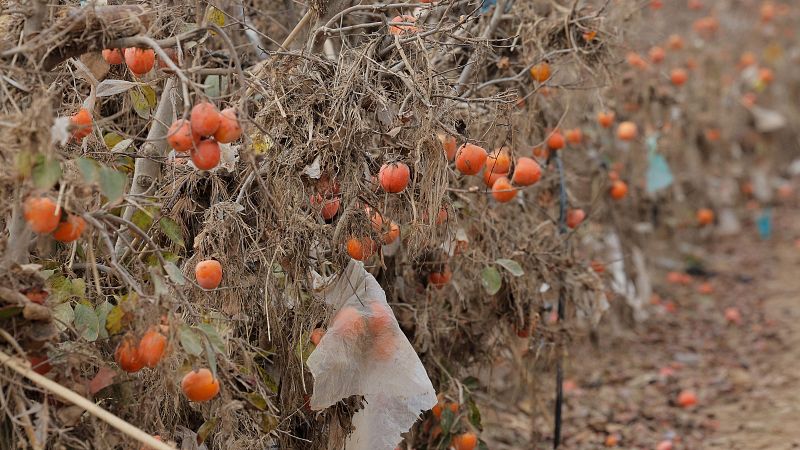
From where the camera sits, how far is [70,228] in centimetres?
192

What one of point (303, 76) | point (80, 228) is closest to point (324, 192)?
point (303, 76)

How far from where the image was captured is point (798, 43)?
10.4m

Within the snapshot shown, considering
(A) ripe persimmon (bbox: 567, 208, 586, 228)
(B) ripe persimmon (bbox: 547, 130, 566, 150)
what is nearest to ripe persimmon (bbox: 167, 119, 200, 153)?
(B) ripe persimmon (bbox: 547, 130, 566, 150)

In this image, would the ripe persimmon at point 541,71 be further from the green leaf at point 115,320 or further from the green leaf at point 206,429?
the green leaf at point 115,320

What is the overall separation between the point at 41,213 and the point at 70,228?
3.5 inches

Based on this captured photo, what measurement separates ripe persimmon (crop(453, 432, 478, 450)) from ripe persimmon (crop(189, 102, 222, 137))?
156 cm

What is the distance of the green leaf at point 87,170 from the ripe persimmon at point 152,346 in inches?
14.1

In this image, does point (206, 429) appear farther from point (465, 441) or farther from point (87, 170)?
point (465, 441)

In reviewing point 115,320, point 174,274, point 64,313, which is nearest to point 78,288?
point 64,313

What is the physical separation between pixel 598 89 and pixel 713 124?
503 cm

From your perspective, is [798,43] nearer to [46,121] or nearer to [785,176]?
[785,176]

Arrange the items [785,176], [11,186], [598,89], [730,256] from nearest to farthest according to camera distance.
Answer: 1. [11,186]
2. [598,89]
3. [730,256]
4. [785,176]

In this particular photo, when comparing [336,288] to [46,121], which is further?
[336,288]

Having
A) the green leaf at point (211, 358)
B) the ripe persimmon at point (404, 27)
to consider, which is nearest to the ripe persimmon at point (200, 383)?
the green leaf at point (211, 358)
